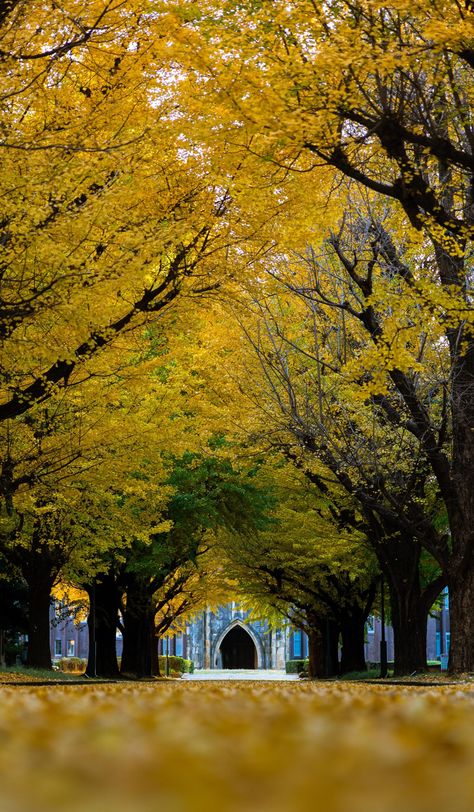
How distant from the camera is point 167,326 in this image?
17.1 m

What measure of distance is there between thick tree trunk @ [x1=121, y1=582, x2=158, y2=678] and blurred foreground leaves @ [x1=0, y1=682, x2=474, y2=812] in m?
30.5

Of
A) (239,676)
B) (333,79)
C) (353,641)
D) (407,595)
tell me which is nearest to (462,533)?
(407,595)

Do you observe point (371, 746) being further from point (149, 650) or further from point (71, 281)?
point (149, 650)

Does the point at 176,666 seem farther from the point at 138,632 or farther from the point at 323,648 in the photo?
the point at 138,632

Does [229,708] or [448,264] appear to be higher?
[448,264]

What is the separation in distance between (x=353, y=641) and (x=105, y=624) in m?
8.38

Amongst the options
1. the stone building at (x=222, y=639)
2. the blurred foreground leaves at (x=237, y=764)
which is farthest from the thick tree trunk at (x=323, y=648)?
the stone building at (x=222, y=639)

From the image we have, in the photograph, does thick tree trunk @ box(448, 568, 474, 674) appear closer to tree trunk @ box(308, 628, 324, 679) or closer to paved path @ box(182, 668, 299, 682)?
tree trunk @ box(308, 628, 324, 679)

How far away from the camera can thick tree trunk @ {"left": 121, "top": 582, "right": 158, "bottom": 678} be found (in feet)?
111

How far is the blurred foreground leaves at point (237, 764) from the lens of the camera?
193 cm

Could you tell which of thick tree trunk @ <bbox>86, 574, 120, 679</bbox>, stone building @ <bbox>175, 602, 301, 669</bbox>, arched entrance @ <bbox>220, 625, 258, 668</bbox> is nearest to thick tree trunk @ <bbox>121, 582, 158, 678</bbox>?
thick tree trunk @ <bbox>86, 574, 120, 679</bbox>

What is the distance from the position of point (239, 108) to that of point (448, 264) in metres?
8.05

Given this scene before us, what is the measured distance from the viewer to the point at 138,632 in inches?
1400

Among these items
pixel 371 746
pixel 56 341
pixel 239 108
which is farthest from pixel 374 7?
pixel 371 746
